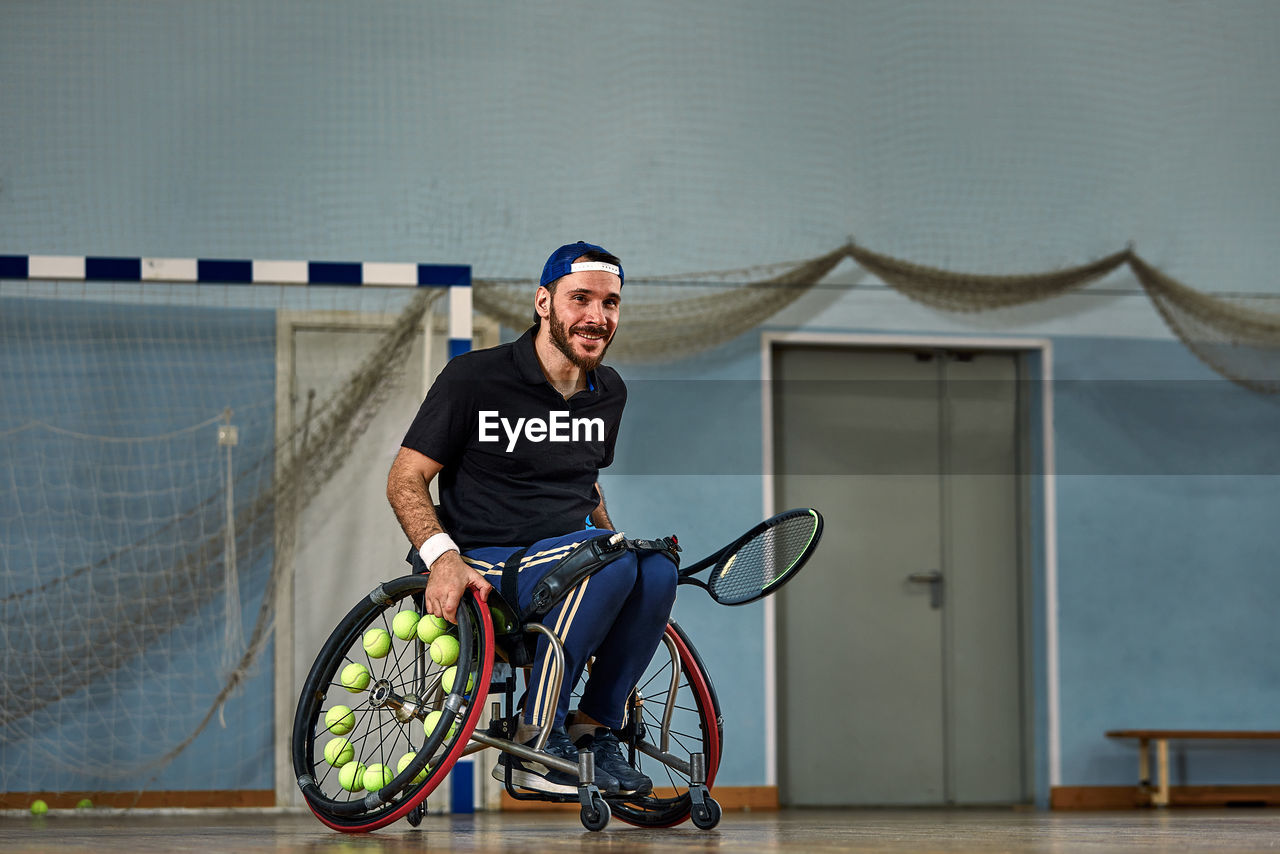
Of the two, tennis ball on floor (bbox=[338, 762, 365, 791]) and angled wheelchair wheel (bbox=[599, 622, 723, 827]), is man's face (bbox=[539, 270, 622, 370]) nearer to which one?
angled wheelchair wheel (bbox=[599, 622, 723, 827])

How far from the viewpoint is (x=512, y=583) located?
2414 millimetres

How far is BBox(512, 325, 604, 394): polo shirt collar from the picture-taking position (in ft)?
8.63

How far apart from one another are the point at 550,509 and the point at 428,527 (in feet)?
0.82

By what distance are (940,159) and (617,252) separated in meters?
1.33

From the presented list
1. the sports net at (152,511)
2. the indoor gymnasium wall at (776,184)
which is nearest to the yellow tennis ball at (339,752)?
the sports net at (152,511)

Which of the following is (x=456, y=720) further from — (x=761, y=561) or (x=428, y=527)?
(x=761, y=561)

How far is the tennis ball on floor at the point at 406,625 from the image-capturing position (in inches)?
96.4

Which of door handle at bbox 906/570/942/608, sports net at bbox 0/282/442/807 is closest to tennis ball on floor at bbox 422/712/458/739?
sports net at bbox 0/282/442/807

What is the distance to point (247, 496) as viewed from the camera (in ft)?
13.5

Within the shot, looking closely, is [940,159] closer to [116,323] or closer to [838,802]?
[838,802]

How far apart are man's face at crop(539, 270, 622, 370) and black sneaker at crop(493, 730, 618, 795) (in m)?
0.75

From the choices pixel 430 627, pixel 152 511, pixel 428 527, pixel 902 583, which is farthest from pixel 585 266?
pixel 902 583

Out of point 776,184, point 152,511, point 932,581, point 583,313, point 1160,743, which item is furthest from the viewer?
point 932,581

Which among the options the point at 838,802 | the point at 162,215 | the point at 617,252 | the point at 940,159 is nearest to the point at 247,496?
the point at 162,215
